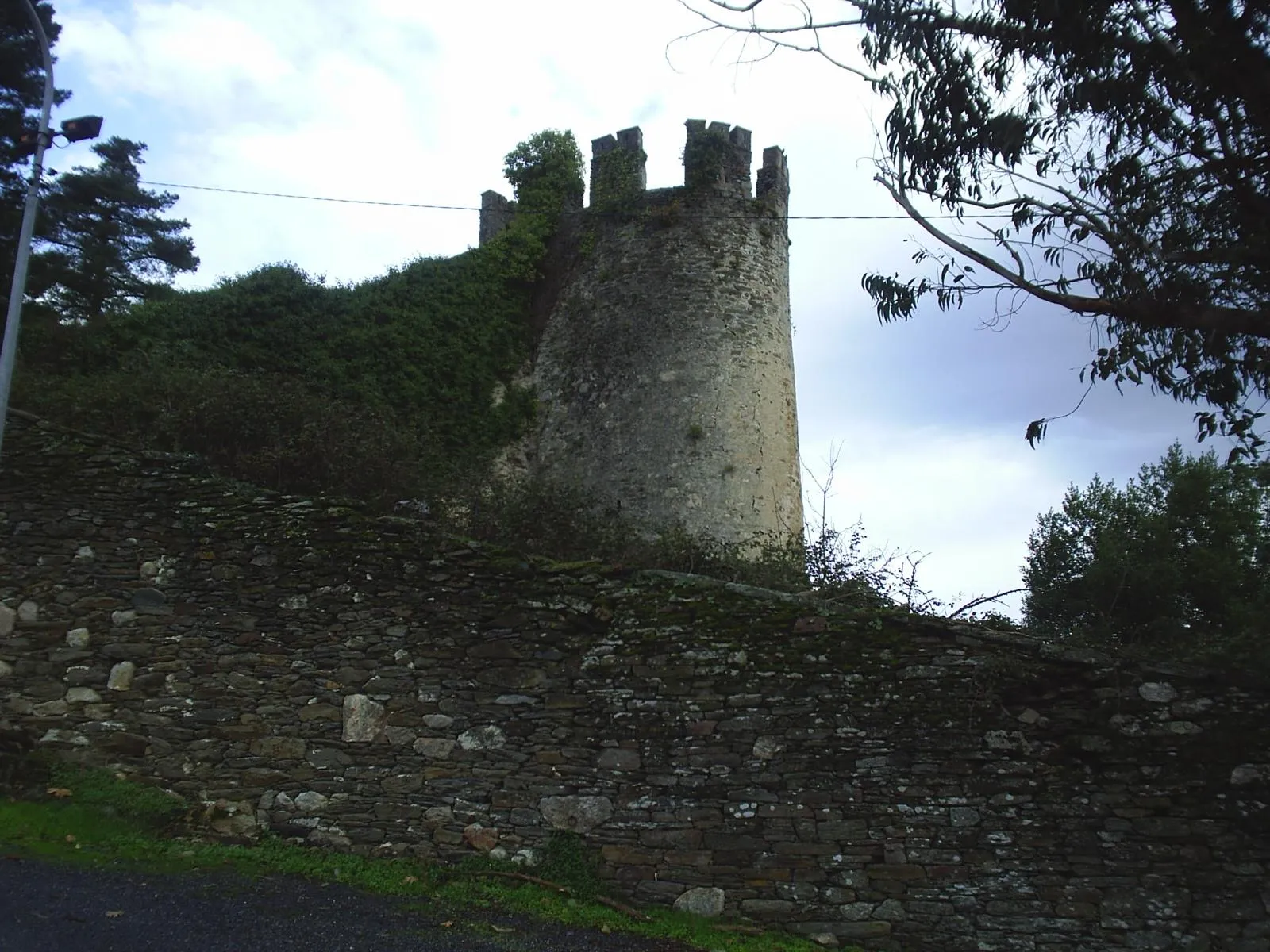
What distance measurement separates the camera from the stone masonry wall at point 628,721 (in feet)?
23.2

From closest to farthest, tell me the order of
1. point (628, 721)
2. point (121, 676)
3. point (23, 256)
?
1. point (628, 721)
2. point (121, 676)
3. point (23, 256)

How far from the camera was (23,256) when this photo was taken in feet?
31.9

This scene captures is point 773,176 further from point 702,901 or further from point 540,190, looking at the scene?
point 702,901

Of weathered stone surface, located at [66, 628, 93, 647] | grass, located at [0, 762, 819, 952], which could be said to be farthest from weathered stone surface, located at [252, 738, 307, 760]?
weathered stone surface, located at [66, 628, 93, 647]

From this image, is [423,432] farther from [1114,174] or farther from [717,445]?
[1114,174]

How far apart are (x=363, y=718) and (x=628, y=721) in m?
2.14

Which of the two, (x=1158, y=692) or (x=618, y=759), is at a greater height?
(x=1158, y=692)

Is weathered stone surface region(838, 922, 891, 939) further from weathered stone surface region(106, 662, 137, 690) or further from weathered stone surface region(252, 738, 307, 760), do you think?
weathered stone surface region(106, 662, 137, 690)

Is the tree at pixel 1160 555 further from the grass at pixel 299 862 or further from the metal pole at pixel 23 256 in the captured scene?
the metal pole at pixel 23 256

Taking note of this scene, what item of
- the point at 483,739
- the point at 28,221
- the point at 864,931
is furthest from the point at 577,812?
the point at 28,221

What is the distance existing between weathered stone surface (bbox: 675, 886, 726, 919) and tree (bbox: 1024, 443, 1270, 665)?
7925 millimetres

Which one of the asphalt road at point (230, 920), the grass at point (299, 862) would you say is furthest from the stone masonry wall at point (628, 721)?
the asphalt road at point (230, 920)

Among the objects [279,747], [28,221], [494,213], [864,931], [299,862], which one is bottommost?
[864,931]

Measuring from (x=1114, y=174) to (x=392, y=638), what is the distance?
7.12 metres
